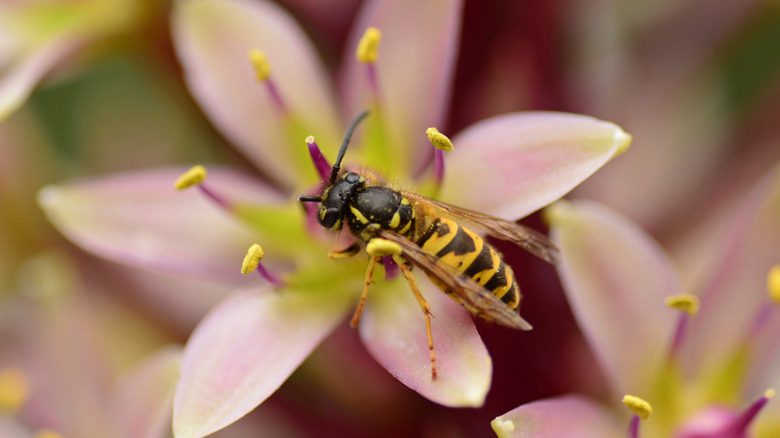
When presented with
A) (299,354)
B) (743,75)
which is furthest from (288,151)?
(743,75)

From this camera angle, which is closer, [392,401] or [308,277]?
[308,277]

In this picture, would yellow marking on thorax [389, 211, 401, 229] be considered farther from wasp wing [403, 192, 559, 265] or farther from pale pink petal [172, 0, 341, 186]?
pale pink petal [172, 0, 341, 186]


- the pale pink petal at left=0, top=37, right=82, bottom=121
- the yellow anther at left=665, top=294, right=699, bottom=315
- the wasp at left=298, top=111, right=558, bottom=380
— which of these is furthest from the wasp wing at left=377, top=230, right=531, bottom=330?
the pale pink petal at left=0, top=37, right=82, bottom=121

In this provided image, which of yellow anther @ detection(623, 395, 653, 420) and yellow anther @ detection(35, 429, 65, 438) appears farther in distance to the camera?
yellow anther @ detection(35, 429, 65, 438)

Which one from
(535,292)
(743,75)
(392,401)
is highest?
(743,75)

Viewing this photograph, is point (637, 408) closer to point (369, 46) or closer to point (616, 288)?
point (616, 288)

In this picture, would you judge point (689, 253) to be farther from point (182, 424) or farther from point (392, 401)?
point (182, 424)

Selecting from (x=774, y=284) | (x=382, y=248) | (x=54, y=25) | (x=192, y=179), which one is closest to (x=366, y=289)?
(x=382, y=248)

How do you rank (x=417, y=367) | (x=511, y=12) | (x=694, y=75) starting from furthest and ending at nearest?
(x=694, y=75) → (x=511, y=12) → (x=417, y=367)
